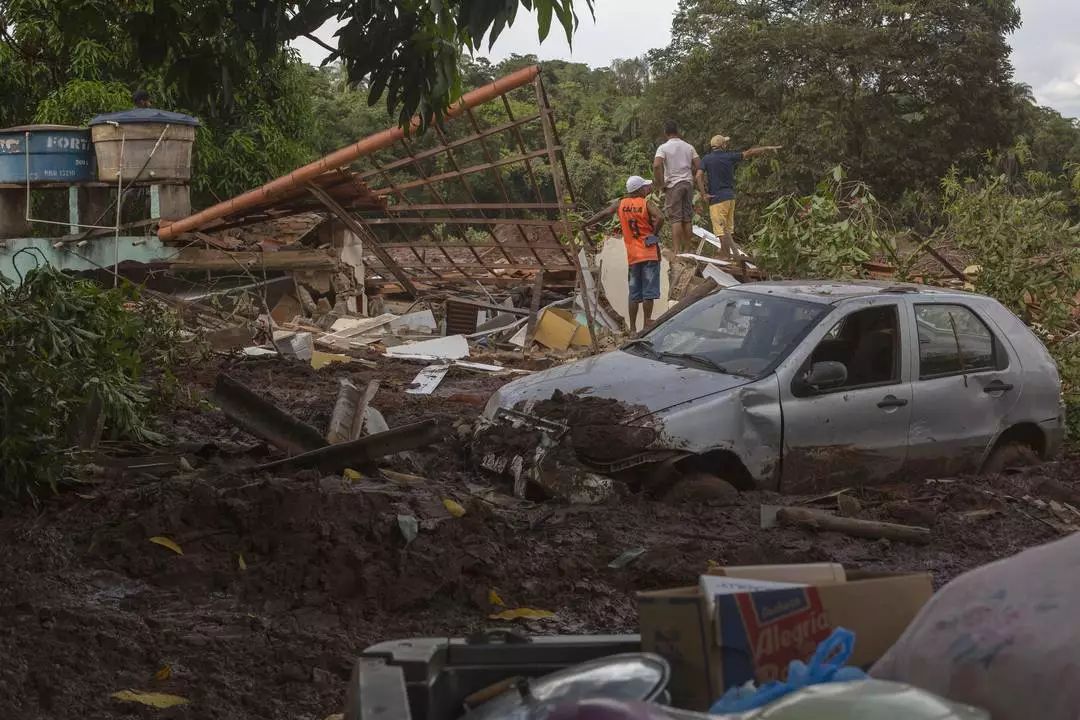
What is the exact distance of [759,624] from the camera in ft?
8.11

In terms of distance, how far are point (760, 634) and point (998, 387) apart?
23.0ft

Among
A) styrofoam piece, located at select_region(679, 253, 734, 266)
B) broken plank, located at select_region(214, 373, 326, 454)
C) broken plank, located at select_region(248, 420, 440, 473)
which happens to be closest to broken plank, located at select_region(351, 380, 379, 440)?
broken plank, located at select_region(214, 373, 326, 454)

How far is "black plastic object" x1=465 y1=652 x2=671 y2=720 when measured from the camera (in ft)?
6.95

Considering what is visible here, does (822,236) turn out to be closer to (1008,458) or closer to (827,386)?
(1008,458)

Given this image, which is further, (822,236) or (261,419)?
(822,236)

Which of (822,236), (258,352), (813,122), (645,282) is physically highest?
(813,122)

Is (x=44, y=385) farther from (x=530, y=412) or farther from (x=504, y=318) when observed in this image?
(x=504, y=318)

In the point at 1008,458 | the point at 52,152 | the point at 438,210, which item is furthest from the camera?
the point at 438,210

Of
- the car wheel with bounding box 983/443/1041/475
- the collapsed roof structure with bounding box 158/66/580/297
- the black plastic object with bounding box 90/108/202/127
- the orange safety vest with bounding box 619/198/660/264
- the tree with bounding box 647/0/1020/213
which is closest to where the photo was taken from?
the car wheel with bounding box 983/443/1041/475

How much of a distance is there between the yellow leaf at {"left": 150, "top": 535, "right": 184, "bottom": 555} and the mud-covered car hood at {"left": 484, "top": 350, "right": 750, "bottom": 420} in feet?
8.07

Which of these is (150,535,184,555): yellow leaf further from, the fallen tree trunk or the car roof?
the car roof

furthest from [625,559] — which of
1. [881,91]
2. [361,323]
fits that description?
[881,91]

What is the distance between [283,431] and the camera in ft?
30.9

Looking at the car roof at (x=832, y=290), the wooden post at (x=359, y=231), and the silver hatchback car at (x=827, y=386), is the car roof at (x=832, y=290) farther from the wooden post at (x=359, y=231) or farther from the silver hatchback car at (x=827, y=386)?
the wooden post at (x=359, y=231)
